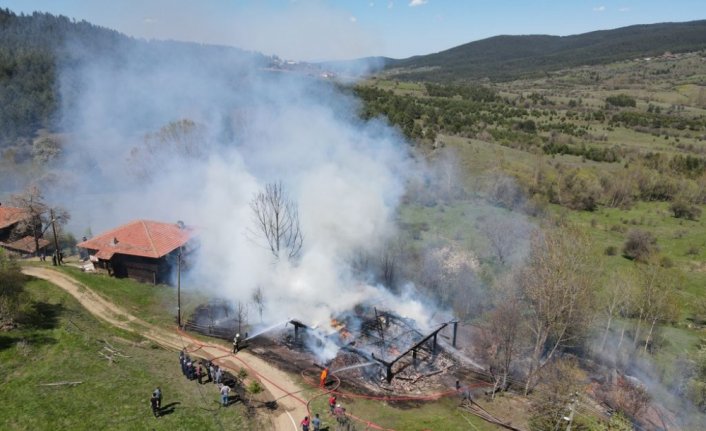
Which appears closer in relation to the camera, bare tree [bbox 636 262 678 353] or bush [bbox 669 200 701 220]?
bare tree [bbox 636 262 678 353]

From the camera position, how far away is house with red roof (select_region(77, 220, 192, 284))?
33812 mm

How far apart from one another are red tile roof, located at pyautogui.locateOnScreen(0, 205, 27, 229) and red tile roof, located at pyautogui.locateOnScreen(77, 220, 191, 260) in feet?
38.2

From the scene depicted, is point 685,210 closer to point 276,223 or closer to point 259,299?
point 276,223

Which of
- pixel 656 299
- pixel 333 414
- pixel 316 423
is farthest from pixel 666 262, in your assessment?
pixel 316 423

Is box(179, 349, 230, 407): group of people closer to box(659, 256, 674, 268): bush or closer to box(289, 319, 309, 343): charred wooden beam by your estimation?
box(289, 319, 309, 343): charred wooden beam

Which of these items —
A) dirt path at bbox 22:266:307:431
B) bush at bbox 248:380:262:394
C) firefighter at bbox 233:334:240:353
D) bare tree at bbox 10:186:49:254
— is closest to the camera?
dirt path at bbox 22:266:307:431

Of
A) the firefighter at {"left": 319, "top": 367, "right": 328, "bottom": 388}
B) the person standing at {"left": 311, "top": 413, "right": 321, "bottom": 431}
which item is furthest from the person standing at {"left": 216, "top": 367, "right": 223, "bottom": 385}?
the person standing at {"left": 311, "top": 413, "right": 321, "bottom": 431}

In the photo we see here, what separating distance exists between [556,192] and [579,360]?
1515 inches

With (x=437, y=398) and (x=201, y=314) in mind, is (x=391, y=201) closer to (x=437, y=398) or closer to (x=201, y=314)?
(x=201, y=314)

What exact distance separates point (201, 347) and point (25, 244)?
25749mm

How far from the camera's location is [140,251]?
34.0m

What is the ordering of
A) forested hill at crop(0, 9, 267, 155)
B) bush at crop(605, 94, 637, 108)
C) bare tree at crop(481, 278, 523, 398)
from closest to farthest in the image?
bare tree at crop(481, 278, 523, 398) < forested hill at crop(0, 9, 267, 155) < bush at crop(605, 94, 637, 108)

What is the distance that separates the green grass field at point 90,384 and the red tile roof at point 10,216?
67.5ft

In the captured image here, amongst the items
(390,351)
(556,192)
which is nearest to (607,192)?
(556,192)
